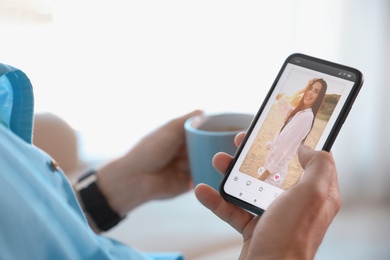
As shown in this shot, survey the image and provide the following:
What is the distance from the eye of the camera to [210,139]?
624 millimetres

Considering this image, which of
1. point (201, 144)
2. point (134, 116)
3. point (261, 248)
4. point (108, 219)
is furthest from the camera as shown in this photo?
point (134, 116)

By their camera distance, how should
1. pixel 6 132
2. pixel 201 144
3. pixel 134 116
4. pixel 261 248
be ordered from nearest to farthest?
pixel 261 248 → pixel 6 132 → pixel 201 144 → pixel 134 116

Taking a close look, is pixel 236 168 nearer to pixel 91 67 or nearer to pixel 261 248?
pixel 261 248

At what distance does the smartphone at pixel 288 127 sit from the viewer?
0.52 m

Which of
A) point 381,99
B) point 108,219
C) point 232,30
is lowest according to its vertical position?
point 108,219

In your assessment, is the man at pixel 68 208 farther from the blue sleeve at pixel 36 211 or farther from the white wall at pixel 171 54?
the white wall at pixel 171 54

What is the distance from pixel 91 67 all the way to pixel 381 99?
462mm

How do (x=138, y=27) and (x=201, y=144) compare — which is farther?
(x=138, y=27)

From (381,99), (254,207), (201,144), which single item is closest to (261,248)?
(254,207)

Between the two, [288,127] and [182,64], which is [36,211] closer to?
[288,127]

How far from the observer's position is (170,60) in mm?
864

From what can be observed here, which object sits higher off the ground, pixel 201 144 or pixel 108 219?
pixel 201 144

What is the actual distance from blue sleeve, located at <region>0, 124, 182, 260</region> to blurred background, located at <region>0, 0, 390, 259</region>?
31 centimetres

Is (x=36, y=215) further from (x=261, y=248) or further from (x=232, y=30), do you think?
(x=232, y=30)
